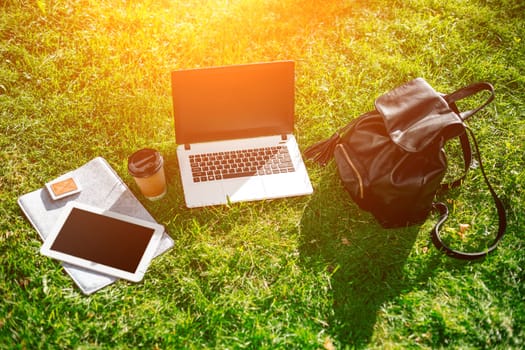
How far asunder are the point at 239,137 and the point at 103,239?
1.19m

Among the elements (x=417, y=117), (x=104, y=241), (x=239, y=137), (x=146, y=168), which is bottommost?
(x=104, y=241)

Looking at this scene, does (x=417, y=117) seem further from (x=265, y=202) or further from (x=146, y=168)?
(x=146, y=168)

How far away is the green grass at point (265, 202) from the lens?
9.61 ft

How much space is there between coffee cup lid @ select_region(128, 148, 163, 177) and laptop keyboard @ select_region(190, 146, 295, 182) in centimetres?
34

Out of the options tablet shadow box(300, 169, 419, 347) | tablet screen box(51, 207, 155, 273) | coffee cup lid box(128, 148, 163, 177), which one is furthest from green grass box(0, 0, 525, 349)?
coffee cup lid box(128, 148, 163, 177)

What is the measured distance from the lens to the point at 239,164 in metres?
3.39

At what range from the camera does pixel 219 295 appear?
3.03 meters

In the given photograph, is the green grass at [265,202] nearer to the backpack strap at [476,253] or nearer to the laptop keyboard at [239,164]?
the backpack strap at [476,253]

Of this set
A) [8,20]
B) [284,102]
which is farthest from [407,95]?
[8,20]

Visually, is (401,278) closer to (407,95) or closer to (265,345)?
(265,345)

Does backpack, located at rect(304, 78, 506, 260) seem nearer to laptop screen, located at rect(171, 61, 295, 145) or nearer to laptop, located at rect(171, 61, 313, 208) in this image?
laptop, located at rect(171, 61, 313, 208)

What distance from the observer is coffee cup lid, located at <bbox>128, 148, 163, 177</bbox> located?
3.03 metres

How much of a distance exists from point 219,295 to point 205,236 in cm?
43

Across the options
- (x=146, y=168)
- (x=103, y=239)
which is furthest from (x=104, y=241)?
(x=146, y=168)
